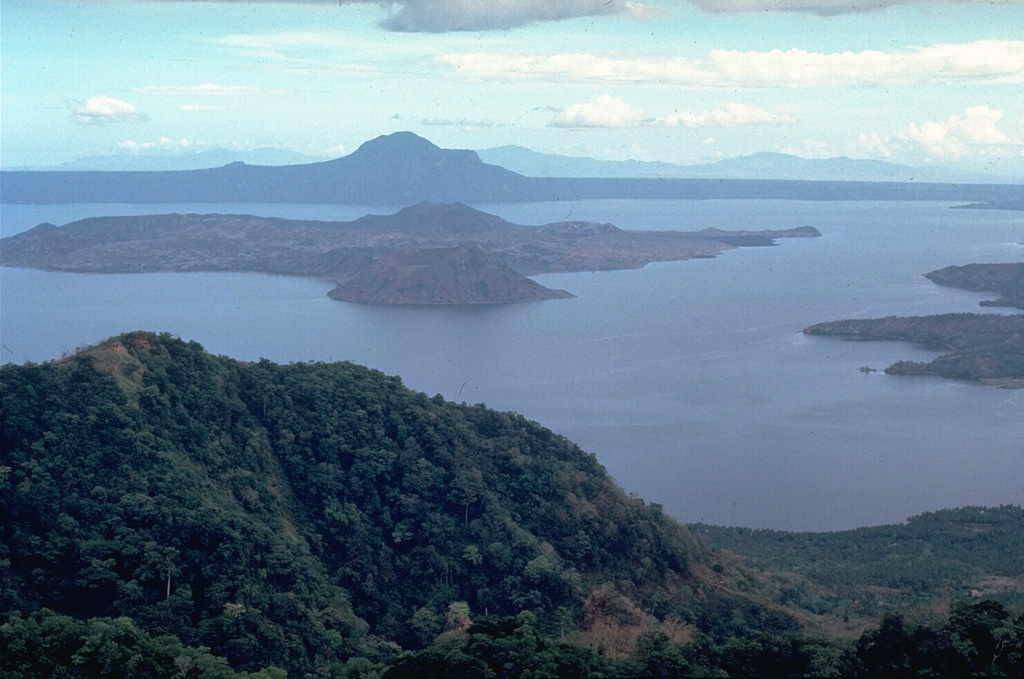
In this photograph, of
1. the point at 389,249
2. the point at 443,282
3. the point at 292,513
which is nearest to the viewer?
the point at 292,513

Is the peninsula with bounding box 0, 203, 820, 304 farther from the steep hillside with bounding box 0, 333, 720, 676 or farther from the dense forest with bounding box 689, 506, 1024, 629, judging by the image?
the steep hillside with bounding box 0, 333, 720, 676

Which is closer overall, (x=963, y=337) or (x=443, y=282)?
(x=963, y=337)

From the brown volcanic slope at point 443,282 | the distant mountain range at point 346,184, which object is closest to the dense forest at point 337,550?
the brown volcanic slope at point 443,282

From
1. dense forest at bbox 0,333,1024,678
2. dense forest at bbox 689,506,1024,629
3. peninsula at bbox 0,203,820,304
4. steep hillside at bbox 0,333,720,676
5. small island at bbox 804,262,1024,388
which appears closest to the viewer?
dense forest at bbox 0,333,1024,678

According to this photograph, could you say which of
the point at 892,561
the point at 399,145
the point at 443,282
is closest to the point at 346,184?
the point at 399,145

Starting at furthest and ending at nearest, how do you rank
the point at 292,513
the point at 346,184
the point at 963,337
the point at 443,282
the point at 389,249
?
the point at 346,184 < the point at 389,249 < the point at 443,282 < the point at 963,337 < the point at 292,513

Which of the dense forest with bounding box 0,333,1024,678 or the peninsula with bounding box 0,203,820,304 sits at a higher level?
the peninsula with bounding box 0,203,820,304

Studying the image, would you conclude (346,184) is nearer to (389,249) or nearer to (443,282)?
(389,249)

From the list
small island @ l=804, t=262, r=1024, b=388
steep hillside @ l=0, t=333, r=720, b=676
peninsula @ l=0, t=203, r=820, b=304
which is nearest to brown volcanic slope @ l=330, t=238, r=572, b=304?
peninsula @ l=0, t=203, r=820, b=304
